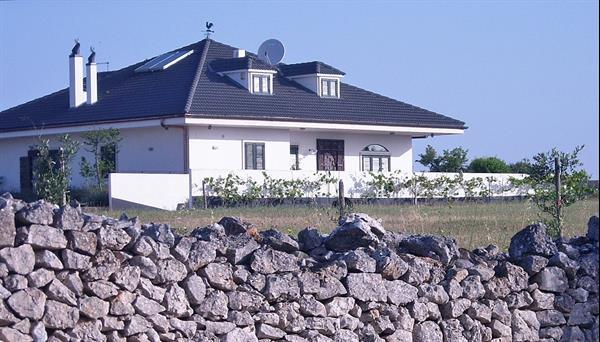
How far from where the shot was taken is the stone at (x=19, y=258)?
880cm

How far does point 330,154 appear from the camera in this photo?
4519 cm

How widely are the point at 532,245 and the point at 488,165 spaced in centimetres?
3774

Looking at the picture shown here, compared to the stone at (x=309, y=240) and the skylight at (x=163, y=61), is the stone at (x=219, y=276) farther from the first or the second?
the skylight at (x=163, y=61)

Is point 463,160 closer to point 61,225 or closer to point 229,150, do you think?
point 229,150

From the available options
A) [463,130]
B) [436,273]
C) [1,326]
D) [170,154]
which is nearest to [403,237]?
[436,273]

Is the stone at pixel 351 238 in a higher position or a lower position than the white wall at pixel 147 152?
lower

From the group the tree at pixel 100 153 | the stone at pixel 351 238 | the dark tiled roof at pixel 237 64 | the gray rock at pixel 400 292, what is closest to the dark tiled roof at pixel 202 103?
the dark tiled roof at pixel 237 64

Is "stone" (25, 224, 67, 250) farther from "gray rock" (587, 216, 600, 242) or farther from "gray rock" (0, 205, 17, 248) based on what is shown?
"gray rock" (587, 216, 600, 242)

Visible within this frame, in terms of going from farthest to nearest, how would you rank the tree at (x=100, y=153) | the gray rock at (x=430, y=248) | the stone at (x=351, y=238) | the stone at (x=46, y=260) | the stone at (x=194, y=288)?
1. the tree at (x=100, y=153)
2. the gray rock at (x=430, y=248)
3. the stone at (x=351, y=238)
4. the stone at (x=194, y=288)
5. the stone at (x=46, y=260)

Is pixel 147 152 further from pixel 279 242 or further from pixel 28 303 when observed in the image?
pixel 28 303

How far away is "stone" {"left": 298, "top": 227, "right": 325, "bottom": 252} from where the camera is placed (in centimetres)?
1137

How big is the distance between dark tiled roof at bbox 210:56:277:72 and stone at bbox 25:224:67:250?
114 ft

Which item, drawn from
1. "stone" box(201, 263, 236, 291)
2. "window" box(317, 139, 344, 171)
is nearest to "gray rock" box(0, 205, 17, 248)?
"stone" box(201, 263, 236, 291)

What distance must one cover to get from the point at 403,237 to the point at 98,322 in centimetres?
395
